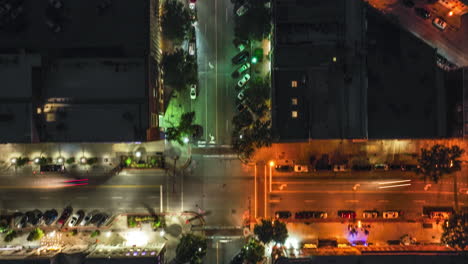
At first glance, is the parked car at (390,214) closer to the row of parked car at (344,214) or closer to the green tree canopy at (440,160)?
the row of parked car at (344,214)

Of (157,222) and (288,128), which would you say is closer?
(288,128)

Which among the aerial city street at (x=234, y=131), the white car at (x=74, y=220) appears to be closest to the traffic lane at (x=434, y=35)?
the aerial city street at (x=234, y=131)

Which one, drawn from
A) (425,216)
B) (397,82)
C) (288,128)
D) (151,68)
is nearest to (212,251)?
(288,128)

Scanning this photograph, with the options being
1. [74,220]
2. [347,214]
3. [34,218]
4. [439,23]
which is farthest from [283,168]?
[34,218]

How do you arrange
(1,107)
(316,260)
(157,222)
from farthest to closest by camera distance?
(157,222), (316,260), (1,107)

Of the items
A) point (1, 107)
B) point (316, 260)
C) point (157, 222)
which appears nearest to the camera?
point (1, 107)

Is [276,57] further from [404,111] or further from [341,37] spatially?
[404,111]

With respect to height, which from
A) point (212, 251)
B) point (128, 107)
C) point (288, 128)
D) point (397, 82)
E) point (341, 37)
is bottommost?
point (212, 251)
